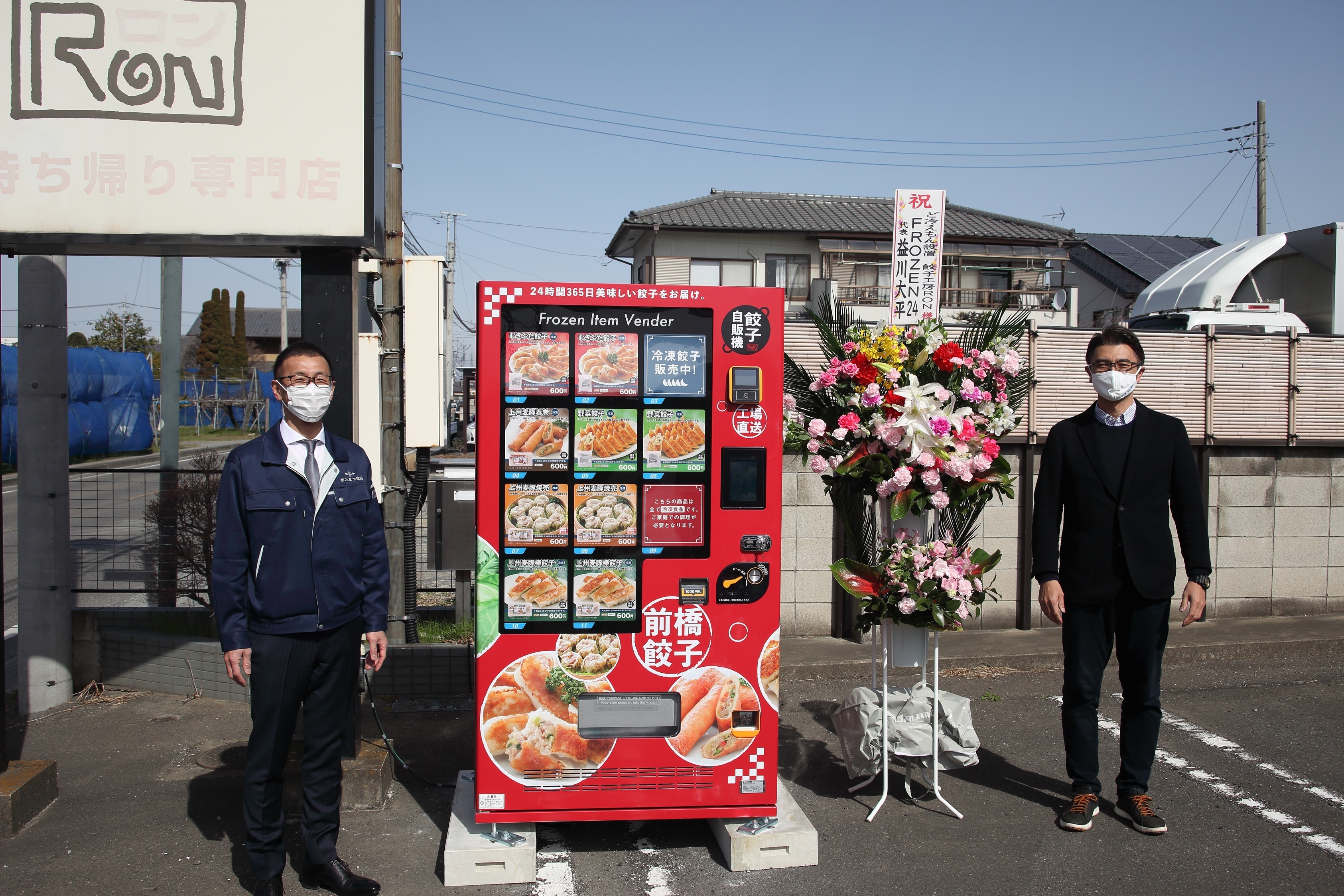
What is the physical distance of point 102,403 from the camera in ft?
73.7

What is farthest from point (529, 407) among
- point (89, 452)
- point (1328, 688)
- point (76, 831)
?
point (89, 452)

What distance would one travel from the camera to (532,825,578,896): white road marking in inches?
137

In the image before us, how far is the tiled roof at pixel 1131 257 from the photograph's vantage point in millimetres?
28181

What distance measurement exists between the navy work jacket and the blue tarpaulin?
19.4 m

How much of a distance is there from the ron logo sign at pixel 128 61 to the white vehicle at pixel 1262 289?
35.4 ft

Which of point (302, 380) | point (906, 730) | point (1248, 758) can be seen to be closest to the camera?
point (302, 380)

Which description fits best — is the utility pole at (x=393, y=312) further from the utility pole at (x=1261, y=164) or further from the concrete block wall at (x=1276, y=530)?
the utility pole at (x=1261, y=164)

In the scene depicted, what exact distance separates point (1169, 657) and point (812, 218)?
25.1 m

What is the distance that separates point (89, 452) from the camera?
21469mm

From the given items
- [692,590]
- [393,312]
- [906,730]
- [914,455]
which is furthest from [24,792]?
[914,455]

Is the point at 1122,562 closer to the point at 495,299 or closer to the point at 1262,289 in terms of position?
the point at 495,299

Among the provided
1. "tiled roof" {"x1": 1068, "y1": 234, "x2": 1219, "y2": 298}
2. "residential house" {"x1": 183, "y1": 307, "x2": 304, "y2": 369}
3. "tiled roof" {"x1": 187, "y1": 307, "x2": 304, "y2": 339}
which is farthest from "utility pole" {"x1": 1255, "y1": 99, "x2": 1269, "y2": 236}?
"tiled roof" {"x1": 187, "y1": 307, "x2": 304, "y2": 339}

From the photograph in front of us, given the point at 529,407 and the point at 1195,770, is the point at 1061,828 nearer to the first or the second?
the point at 1195,770

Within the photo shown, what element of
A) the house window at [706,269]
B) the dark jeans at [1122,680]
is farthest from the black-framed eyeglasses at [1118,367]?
the house window at [706,269]
